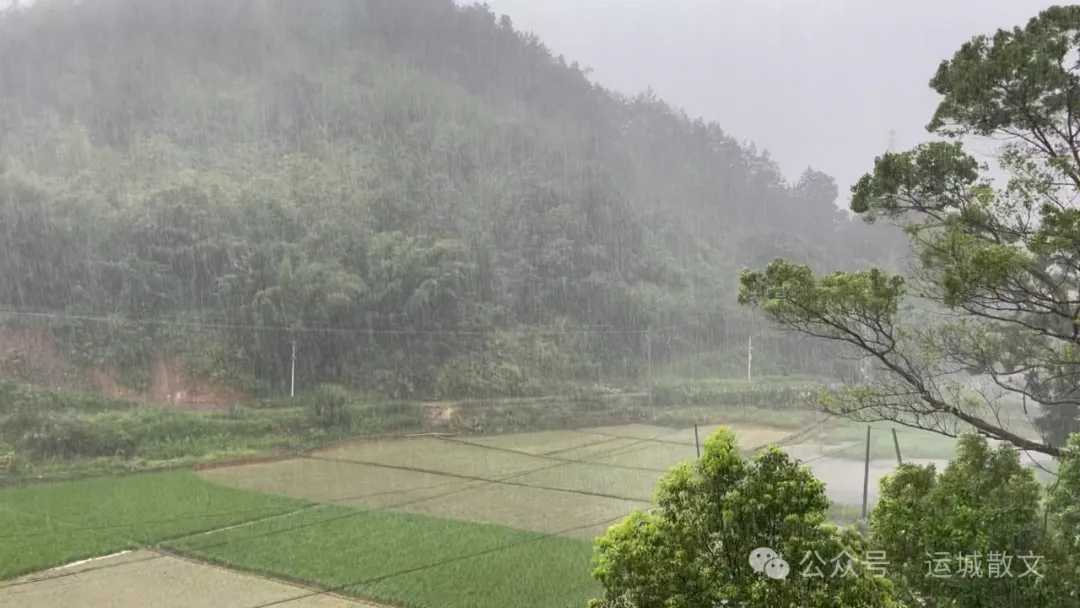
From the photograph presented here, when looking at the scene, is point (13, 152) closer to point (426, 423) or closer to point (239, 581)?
point (426, 423)

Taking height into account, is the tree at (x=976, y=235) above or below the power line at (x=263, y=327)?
above

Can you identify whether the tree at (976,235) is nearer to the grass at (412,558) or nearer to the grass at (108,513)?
the grass at (412,558)

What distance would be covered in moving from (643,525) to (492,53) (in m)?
47.3

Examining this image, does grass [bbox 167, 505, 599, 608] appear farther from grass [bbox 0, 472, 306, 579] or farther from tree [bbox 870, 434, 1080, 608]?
tree [bbox 870, 434, 1080, 608]

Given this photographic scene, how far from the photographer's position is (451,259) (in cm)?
2358

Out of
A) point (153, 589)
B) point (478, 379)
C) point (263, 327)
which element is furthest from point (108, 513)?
point (478, 379)

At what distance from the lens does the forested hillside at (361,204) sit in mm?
20094

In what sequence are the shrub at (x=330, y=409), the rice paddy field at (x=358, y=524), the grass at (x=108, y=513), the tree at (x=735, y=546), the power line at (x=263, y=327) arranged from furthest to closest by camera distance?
the power line at (x=263, y=327) → the shrub at (x=330, y=409) → the grass at (x=108, y=513) → the rice paddy field at (x=358, y=524) → the tree at (x=735, y=546)

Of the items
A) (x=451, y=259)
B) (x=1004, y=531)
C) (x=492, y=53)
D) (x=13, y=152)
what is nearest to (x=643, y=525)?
(x=1004, y=531)

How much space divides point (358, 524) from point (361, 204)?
18.3m

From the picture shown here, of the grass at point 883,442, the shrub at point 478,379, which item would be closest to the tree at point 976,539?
the grass at point 883,442

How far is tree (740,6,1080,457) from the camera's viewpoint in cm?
441

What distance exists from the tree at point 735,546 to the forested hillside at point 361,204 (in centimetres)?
1729

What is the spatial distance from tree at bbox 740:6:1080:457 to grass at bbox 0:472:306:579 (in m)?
6.76
